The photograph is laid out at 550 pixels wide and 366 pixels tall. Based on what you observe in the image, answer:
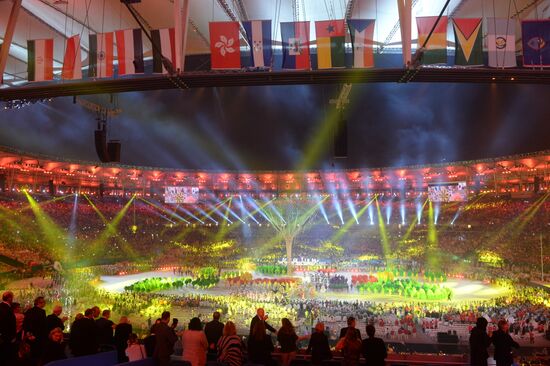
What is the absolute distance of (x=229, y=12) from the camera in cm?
1314

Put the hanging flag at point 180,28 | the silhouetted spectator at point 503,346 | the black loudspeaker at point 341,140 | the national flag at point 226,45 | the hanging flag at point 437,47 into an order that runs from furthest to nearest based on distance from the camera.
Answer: the black loudspeaker at point 341,140 → the national flag at point 226,45 → the hanging flag at point 437,47 → the hanging flag at point 180,28 → the silhouetted spectator at point 503,346

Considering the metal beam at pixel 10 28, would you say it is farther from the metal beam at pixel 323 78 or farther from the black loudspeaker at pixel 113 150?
the black loudspeaker at pixel 113 150

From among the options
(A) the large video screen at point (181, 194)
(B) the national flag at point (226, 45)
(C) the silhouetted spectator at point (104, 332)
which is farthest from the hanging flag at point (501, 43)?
(A) the large video screen at point (181, 194)

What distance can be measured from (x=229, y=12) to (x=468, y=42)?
7155 millimetres

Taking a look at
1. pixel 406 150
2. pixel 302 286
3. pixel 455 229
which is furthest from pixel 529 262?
pixel 302 286

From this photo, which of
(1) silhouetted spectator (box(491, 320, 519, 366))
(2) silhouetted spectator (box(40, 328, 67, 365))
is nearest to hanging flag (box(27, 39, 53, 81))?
(2) silhouetted spectator (box(40, 328, 67, 365))

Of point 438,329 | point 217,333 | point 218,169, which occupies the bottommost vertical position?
point 438,329

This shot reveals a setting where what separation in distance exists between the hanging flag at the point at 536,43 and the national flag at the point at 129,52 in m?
9.66

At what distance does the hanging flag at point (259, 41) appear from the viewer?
10359mm

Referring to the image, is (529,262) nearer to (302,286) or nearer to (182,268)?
(302,286)

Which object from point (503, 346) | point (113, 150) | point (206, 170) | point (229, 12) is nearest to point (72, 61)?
point (113, 150)

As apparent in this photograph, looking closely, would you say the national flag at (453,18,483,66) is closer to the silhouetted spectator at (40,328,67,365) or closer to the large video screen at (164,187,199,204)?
the silhouetted spectator at (40,328,67,365)

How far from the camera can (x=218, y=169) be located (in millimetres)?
48000

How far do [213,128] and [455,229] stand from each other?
27.6 m
